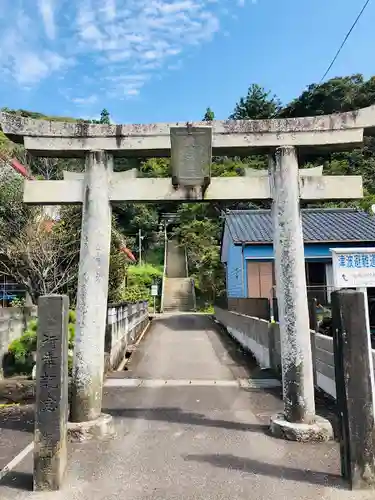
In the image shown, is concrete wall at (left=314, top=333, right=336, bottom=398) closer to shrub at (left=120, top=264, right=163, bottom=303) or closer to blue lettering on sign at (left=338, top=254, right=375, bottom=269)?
blue lettering on sign at (left=338, top=254, right=375, bottom=269)

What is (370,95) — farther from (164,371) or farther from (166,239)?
(164,371)

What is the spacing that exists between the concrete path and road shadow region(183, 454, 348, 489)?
0.03ft

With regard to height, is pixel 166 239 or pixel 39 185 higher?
pixel 166 239

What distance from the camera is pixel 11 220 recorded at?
526 inches

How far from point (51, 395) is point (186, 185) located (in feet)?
10.8

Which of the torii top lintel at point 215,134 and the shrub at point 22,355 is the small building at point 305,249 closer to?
the shrub at point 22,355

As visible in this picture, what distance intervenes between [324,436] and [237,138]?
425 centimetres

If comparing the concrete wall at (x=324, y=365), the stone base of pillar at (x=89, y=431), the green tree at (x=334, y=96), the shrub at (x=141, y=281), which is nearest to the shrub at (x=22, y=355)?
the stone base of pillar at (x=89, y=431)

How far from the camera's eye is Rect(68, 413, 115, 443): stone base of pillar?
5312 mm

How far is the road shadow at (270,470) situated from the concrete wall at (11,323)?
6785 millimetres

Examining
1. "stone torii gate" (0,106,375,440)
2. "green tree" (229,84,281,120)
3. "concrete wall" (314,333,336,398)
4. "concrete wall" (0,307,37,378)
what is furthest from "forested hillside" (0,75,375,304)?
"stone torii gate" (0,106,375,440)

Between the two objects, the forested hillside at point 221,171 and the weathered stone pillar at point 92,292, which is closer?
the weathered stone pillar at point 92,292

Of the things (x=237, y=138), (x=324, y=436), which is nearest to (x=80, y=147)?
(x=237, y=138)

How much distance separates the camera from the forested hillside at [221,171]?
35.4 meters
